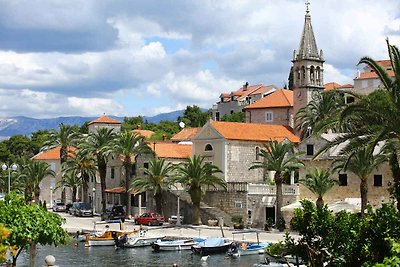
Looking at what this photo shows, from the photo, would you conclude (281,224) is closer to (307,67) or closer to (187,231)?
(187,231)

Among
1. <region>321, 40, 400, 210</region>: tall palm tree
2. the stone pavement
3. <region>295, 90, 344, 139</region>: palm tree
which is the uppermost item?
<region>295, 90, 344, 139</region>: palm tree

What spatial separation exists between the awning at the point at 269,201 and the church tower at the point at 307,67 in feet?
62.3

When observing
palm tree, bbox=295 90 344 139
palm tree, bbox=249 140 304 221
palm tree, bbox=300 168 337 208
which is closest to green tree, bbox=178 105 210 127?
palm tree, bbox=295 90 344 139

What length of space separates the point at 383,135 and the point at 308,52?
5343cm

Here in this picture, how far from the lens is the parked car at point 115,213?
241 ft

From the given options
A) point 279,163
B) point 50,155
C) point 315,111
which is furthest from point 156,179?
point 50,155

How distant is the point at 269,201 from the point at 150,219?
11.1 meters

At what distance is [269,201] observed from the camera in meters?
63.5

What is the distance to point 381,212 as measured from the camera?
65.0 feet

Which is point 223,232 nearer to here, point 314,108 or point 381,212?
point 314,108

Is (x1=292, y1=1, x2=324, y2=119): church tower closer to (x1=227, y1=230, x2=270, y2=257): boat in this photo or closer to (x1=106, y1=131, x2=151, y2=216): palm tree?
(x1=106, y1=131, x2=151, y2=216): palm tree

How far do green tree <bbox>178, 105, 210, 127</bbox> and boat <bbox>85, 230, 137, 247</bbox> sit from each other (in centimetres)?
8552

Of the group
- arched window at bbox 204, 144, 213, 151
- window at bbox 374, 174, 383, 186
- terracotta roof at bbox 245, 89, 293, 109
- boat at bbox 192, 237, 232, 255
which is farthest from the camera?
terracotta roof at bbox 245, 89, 293, 109

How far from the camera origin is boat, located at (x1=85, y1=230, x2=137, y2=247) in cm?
5688
